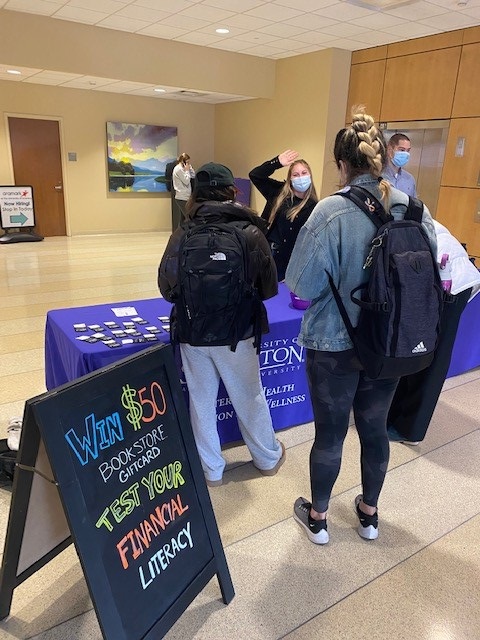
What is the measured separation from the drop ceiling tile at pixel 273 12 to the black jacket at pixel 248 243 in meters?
4.45

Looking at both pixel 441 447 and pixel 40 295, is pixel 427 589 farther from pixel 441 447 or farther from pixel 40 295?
pixel 40 295

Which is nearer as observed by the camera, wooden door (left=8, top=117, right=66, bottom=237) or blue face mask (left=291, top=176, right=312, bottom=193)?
blue face mask (left=291, top=176, right=312, bottom=193)

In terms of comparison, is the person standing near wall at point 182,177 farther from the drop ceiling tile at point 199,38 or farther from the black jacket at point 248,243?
the black jacket at point 248,243

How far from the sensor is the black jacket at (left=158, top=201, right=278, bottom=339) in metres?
1.91

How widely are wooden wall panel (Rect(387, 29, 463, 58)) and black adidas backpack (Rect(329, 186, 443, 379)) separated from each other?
556cm

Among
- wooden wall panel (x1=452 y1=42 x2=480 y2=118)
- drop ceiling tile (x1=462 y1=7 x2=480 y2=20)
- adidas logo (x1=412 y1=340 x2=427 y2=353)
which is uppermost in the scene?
drop ceiling tile (x1=462 y1=7 x2=480 y2=20)

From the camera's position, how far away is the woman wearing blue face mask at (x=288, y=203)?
10.4ft

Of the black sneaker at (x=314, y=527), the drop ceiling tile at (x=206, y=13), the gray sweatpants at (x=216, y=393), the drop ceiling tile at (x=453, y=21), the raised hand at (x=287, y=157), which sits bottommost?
the black sneaker at (x=314, y=527)

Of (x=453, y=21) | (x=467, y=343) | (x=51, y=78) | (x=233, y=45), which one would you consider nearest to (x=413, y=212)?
(x=467, y=343)

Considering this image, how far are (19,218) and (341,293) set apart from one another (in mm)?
8217

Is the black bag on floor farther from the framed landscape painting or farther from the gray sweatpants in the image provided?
the framed landscape painting

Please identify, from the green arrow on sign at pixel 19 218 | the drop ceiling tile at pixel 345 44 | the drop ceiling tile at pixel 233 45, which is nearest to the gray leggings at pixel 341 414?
the drop ceiling tile at pixel 345 44

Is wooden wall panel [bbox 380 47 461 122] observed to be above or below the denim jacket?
above

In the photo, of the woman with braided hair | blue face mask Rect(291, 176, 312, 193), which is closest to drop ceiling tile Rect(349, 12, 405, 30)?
blue face mask Rect(291, 176, 312, 193)
